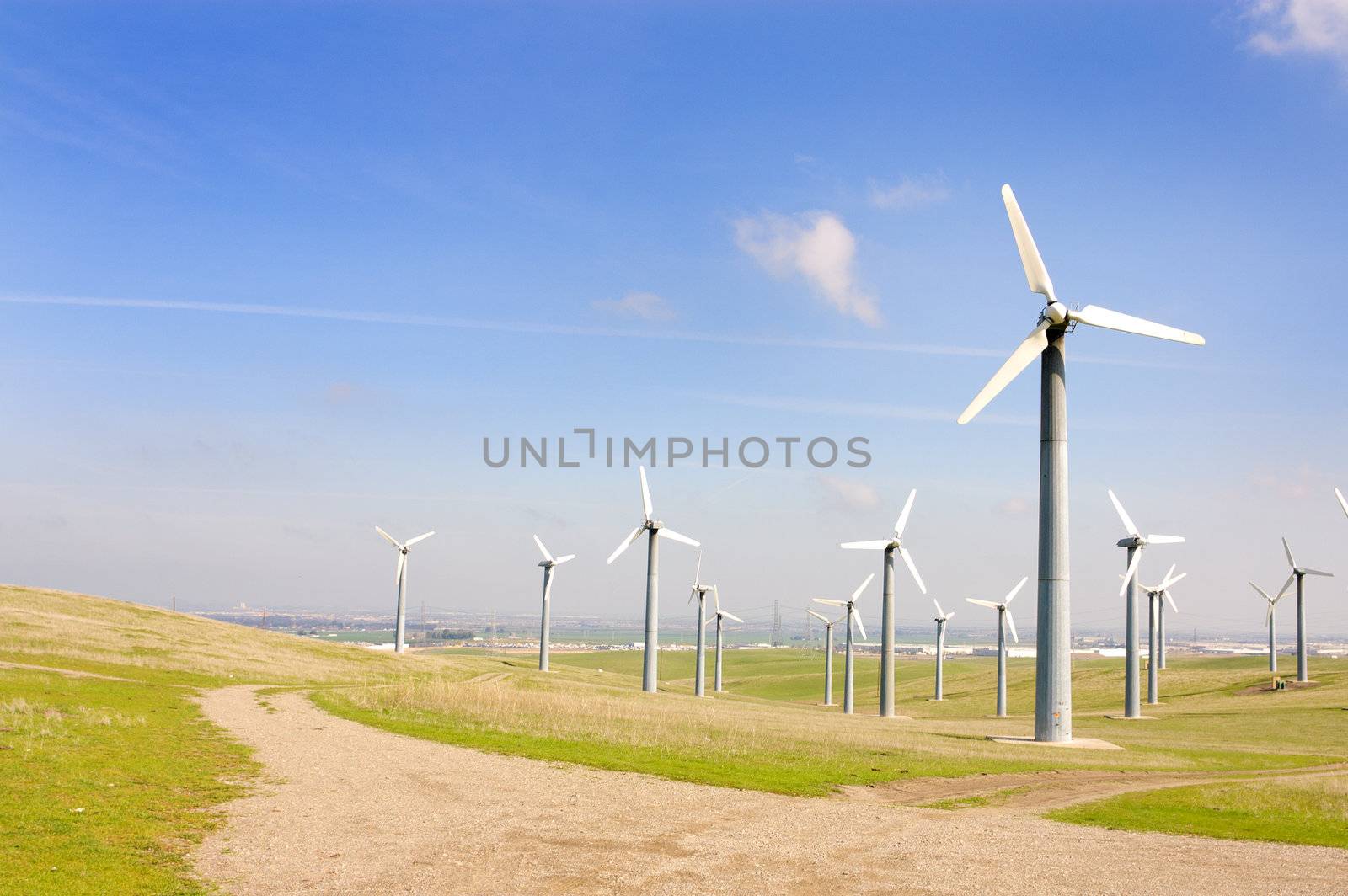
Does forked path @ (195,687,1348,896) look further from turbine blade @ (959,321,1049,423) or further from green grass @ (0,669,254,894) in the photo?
turbine blade @ (959,321,1049,423)

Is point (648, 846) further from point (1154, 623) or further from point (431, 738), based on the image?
point (1154, 623)

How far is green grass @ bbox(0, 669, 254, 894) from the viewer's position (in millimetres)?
15617

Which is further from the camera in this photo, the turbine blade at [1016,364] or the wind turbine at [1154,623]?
the wind turbine at [1154,623]

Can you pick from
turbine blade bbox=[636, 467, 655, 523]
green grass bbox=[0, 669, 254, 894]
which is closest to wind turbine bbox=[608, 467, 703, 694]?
turbine blade bbox=[636, 467, 655, 523]

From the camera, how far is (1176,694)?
354 ft

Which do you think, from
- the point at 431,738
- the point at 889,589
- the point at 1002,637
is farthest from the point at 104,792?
the point at 1002,637

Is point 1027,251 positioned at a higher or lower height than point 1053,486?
higher

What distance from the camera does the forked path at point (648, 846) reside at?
16875 millimetres

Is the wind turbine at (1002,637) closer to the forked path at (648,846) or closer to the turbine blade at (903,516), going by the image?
the turbine blade at (903,516)

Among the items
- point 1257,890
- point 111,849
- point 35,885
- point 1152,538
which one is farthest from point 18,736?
point 1152,538

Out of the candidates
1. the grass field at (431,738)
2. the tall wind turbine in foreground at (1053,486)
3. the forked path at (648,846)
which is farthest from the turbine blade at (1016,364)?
the forked path at (648,846)

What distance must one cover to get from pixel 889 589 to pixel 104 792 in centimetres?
6975

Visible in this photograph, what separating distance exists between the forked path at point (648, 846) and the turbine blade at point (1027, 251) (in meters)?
34.1

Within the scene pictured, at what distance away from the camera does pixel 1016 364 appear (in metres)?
51.2
